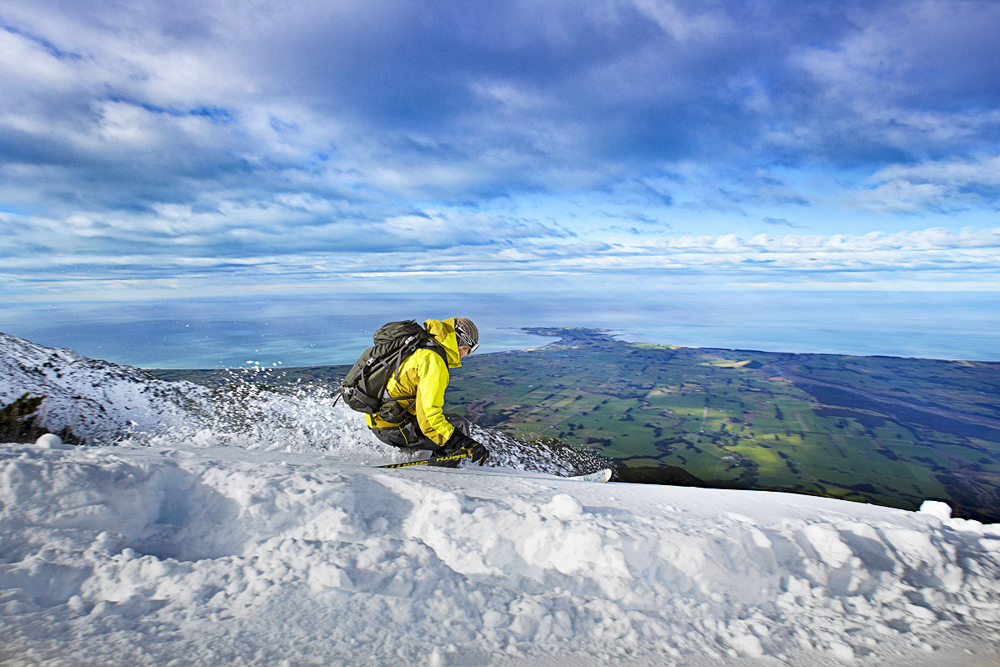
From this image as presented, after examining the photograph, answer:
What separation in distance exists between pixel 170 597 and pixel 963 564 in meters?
7.25

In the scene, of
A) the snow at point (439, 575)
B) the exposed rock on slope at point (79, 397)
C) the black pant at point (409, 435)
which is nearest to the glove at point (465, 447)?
the black pant at point (409, 435)

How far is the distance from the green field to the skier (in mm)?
5915

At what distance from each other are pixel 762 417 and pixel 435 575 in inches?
2956

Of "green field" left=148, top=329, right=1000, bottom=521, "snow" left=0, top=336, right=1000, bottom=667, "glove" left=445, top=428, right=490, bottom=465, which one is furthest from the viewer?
"green field" left=148, top=329, right=1000, bottom=521

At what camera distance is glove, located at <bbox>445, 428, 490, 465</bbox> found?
23.7ft

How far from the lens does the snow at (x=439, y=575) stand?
9.27ft

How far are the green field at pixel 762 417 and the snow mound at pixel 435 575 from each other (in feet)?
27.3

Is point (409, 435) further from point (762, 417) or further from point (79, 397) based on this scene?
point (762, 417)

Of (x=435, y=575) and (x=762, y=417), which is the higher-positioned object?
(x=435, y=575)

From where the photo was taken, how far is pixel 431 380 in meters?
6.62

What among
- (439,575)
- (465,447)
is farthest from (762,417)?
(439,575)

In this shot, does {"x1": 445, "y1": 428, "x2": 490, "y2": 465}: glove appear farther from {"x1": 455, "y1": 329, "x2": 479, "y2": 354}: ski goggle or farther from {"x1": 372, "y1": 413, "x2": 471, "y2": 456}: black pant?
{"x1": 455, "y1": 329, "x2": 479, "y2": 354}: ski goggle

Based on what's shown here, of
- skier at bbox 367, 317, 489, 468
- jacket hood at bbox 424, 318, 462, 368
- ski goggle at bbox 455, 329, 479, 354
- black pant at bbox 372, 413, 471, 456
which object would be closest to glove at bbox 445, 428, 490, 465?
skier at bbox 367, 317, 489, 468

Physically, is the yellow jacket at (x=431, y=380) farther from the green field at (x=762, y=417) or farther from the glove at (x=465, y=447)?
the green field at (x=762, y=417)
